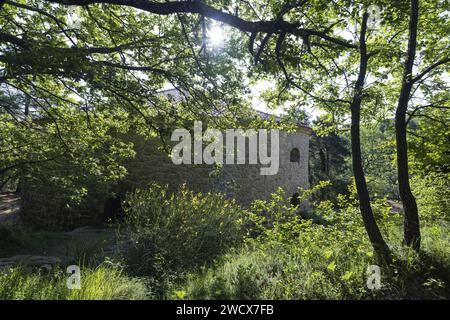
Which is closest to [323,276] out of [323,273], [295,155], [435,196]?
[323,273]

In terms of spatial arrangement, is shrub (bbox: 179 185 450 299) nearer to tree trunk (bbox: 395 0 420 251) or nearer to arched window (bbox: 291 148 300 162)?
tree trunk (bbox: 395 0 420 251)

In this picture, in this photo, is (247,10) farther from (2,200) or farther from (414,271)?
(2,200)

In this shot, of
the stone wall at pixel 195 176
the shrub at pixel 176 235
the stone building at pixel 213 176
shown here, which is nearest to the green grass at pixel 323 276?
the shrub at pixel 176 235

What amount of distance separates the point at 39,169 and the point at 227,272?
5174mm

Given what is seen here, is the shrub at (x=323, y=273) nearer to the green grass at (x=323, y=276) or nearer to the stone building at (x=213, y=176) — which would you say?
the green grass at (x=323, y=276)

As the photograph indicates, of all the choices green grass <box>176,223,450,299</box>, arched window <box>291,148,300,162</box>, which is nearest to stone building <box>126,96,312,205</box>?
arched window <box>291,148,300,162</box>

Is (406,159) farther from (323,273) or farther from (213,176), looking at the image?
(213,176)

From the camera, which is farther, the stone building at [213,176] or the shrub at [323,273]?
the stone building at [213,176]

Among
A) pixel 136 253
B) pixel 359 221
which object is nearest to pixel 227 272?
pixel 136 253

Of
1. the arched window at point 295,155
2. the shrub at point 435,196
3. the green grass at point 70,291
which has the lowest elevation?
the green grass at point 70,291

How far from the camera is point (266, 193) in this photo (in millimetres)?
13289

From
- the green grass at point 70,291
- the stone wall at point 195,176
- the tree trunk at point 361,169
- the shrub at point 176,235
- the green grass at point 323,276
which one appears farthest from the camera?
the stone wall at point 195,176

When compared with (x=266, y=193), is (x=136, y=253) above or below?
below

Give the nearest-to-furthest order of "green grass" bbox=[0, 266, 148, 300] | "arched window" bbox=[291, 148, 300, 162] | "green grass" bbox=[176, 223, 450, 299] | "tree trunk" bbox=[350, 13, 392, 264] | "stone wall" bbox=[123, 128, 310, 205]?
"green grass" bbox=[0, 266, 148, 300] → "green grass" bbox=[176, 223, 450, 299] → "tree trunk" bbox=[350, 13, 392, 264] → "stone wall" bbox=[123, 128, 310, 205] → "arched window" bbox=[291, 148, 300, 162]
